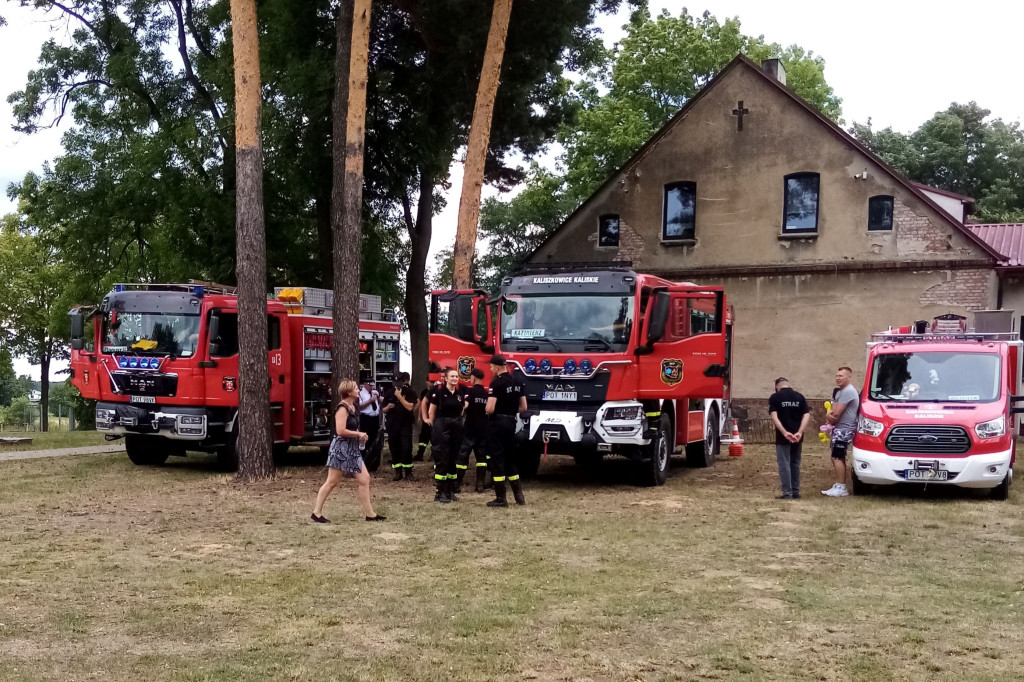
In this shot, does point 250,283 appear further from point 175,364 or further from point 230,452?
point 230,452

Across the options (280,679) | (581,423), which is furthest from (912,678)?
(581,423)

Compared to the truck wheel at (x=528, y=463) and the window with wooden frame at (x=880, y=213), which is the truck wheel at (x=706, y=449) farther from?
the window with wooden frame at (x=880, y=213)

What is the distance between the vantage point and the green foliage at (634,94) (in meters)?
42.2

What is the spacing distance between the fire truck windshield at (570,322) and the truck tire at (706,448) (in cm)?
420

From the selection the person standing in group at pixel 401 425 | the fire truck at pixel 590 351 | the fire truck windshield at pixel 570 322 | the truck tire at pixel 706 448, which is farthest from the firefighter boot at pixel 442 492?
the truck tire at pixel 706 448

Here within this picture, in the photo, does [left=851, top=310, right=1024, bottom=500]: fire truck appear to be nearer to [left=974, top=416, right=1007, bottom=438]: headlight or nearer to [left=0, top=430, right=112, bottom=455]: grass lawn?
[left=974, top=416, right=1007, bottom=438]: headlight

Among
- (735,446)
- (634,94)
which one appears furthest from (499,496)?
(634,94)

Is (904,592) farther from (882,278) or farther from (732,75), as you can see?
(732,75)

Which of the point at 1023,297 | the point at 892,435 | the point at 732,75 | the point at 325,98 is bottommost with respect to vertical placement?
the point at 892,435

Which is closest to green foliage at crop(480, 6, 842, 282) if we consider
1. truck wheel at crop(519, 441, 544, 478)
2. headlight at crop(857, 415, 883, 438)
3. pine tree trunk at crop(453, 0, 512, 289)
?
pine tree trunk at crop(453, 0, 512, 289)

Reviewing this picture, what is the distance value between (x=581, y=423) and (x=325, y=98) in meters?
10.6

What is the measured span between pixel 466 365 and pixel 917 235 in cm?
1365

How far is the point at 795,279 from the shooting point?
1027 inches

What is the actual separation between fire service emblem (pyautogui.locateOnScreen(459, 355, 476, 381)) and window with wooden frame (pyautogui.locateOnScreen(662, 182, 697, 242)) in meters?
12.8
